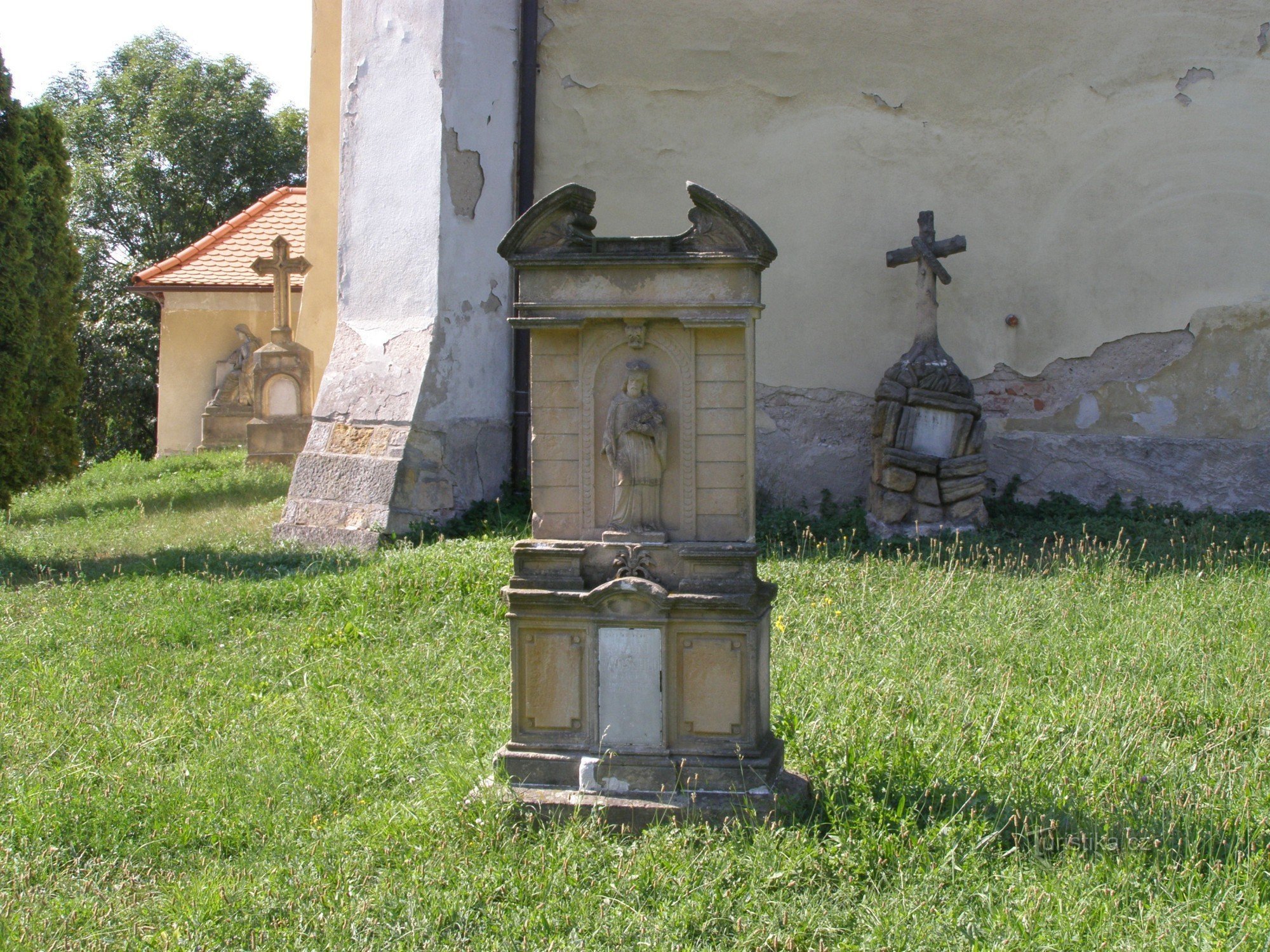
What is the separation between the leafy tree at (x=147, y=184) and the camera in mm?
22125

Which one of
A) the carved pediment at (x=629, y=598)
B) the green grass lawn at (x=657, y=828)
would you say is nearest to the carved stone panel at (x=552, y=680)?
the carved pediment at (x=629, y=598)

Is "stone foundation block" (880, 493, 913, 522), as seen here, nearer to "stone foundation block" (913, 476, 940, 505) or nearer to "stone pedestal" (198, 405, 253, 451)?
"stone foundation block" (913, 476, 940, 505)

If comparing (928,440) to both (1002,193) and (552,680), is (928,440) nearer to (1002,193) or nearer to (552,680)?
(1002,193)

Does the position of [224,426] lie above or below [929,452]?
above

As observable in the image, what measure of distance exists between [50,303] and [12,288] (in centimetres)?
63

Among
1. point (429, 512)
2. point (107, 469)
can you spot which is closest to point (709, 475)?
point (429, 512)

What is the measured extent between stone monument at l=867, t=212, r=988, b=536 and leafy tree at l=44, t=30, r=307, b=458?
18.0m

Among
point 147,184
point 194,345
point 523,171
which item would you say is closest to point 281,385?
point 194,345

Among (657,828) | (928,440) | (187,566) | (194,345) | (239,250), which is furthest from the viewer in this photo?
(194,345)

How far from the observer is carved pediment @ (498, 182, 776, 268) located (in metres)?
3.75

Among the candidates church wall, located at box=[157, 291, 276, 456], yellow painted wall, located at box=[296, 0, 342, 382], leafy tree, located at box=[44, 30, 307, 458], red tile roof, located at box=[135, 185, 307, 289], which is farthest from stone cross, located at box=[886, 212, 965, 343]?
leafy tree, located at box=[44, 30, 307, 458]

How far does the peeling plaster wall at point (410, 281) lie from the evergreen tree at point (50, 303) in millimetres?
2165

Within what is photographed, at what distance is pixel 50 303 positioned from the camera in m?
9.02

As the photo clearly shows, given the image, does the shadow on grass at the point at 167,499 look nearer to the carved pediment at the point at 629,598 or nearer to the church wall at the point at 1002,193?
the church wall at the point at 1002,193
